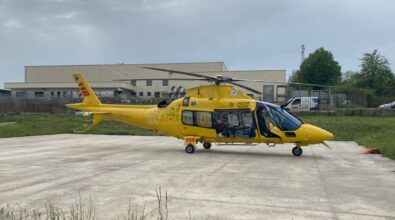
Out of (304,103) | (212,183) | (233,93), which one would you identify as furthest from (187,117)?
(304,103)

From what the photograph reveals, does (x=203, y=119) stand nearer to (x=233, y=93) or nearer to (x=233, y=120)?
(x=233, y=120)

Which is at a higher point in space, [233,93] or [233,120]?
[233,93]

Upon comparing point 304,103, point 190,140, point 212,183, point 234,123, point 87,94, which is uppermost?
point 87,94

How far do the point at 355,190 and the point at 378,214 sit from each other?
1814 mm

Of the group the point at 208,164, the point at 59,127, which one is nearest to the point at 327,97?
the point at 59,127

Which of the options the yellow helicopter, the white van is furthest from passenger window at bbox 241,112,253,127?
the white van

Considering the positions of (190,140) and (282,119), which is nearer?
(282,119)

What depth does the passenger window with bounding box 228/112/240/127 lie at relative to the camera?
13195mm

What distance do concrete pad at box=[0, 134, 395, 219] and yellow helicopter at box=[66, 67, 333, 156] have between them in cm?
69

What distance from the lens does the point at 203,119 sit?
44.9ft

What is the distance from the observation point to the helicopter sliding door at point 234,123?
13.0 metres

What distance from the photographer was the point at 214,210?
19.0ft

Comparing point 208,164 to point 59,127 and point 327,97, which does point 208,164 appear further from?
point 327,97

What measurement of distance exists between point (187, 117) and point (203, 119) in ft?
2.09
